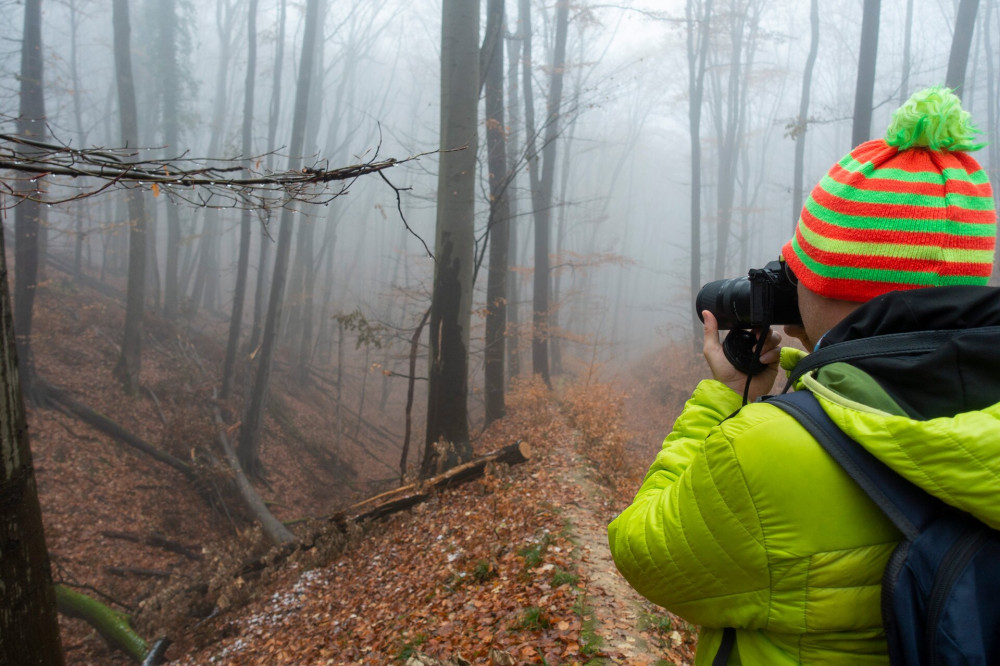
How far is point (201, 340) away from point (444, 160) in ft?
42.6

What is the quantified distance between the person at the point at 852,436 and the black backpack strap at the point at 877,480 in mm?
26

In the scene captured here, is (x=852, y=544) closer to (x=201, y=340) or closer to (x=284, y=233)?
(x=284, y=233)

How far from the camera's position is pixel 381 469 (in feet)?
44.7

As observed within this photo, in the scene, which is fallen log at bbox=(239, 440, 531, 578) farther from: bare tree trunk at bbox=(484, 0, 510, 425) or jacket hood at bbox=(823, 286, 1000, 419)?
jacket hood at bbox=(823, 286, 1000, 419)

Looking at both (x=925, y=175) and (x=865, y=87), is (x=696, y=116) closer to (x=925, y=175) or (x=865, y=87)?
(x=865, y=87)

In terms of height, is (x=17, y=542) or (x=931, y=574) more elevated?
(x=931, y=574)

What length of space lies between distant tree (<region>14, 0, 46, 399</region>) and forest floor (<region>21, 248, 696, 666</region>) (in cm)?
116

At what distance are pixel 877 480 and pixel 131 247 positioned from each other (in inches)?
589

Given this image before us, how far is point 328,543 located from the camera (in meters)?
6.12

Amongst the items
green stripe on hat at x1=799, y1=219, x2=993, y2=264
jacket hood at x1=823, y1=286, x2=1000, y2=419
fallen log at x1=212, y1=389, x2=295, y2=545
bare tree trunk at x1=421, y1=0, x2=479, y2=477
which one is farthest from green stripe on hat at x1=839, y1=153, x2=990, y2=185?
fallen log at x1=212, y1=389, x2=295, y2=545

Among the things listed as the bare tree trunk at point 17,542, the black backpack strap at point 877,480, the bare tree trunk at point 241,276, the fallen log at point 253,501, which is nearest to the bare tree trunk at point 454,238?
the fallen log at point 253,501

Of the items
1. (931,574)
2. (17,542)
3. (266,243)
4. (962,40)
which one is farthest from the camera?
(266,243)

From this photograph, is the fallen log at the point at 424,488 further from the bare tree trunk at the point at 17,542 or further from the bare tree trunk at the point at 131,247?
the bare tree trunk at the point at 131,247

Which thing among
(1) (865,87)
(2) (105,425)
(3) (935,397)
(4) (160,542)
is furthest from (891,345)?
(1) (865,87)
